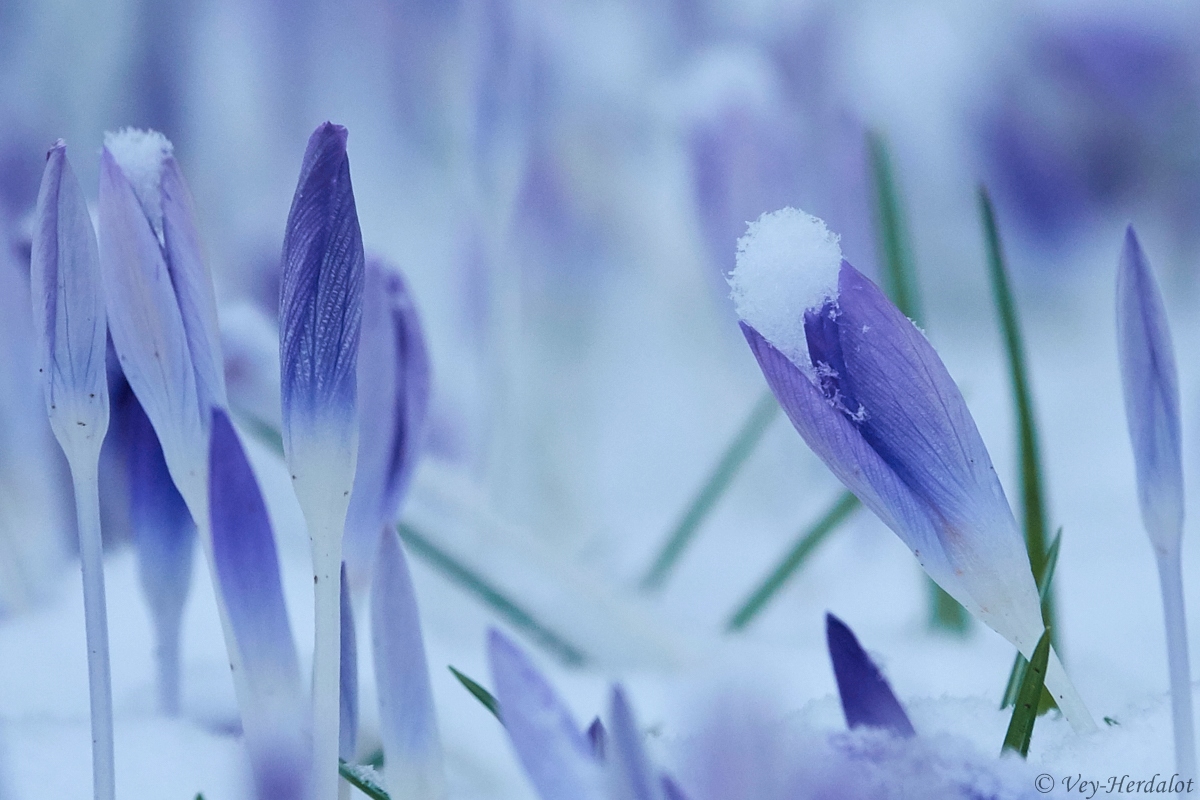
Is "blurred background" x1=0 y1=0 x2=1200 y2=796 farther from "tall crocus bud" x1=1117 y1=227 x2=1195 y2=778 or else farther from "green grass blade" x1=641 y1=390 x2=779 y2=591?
"tall crocus bud" x1=1117 y1=227 x2=1195 y2=778

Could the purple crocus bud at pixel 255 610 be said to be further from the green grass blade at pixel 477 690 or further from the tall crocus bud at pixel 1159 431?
the tall crocus bud at pixel 1159 431

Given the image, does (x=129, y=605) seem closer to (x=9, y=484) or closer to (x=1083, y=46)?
(x=9, y=484)

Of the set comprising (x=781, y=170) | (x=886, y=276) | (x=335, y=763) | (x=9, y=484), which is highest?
(x=781, y=170)

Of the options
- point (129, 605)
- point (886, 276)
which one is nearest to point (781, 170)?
point (886, 276)

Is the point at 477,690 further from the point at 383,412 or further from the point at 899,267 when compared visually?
the point at 899,267

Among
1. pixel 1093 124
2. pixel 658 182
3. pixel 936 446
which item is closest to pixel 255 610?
pixel 936 446

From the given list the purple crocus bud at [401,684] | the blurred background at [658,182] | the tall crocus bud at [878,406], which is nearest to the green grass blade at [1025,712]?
the tall crocus bud at [878,406]

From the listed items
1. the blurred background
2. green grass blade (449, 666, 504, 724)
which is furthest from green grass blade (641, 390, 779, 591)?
green grass blade (449, 666, 504, 724)
